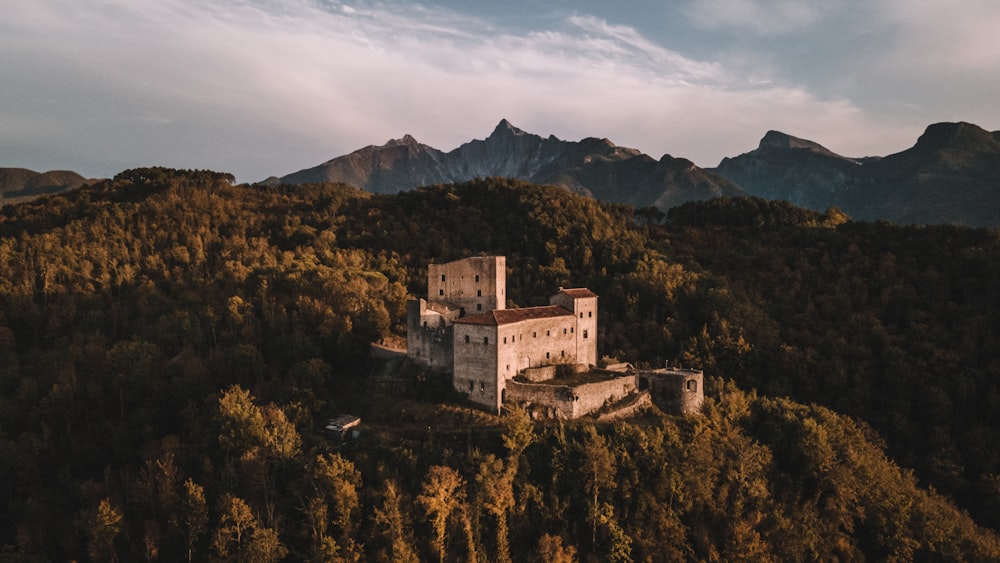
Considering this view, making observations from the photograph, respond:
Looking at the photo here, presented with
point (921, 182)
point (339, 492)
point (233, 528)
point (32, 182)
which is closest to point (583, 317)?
point (339, 492)

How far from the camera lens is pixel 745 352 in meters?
57.1

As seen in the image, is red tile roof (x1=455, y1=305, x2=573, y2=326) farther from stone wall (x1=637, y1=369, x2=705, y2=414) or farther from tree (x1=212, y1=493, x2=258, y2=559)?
tree (x1=212, y1=493, x2=258, y2=559)

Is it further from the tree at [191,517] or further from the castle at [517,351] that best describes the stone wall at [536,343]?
the tree at [191,517]

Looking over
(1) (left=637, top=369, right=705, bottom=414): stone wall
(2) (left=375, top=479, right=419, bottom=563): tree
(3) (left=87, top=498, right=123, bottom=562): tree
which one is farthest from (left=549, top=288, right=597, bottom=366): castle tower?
(3) (left=87, top=498, right=123, bottom=562): tree

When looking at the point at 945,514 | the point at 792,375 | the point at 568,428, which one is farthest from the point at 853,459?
the point at 568,428

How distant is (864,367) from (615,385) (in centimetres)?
3320

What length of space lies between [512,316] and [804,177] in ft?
619

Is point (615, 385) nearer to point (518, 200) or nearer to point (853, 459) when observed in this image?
point (853, 459)

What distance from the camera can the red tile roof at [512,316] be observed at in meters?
35.3

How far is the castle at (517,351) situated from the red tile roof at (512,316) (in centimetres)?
7

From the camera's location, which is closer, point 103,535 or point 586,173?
point 103,535

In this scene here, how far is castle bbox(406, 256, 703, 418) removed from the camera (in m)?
35.2

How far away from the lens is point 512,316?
1457 inches

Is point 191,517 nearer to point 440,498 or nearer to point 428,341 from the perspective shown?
point 440,498
